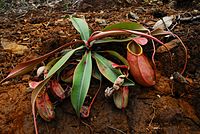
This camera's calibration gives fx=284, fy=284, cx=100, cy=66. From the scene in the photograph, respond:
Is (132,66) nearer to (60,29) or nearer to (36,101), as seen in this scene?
(36,101)

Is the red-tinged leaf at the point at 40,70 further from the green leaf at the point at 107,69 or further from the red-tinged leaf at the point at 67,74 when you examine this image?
the green leaf at the point at 107,69

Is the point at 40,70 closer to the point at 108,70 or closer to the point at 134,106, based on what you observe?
the point at 108,70

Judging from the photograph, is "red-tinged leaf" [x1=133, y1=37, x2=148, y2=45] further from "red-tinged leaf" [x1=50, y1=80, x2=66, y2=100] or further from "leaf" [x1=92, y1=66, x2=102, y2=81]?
"red-tinged leaf" [x1=50, y1=80, x2=66, y2=100]

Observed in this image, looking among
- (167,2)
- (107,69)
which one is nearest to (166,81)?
(107,69)

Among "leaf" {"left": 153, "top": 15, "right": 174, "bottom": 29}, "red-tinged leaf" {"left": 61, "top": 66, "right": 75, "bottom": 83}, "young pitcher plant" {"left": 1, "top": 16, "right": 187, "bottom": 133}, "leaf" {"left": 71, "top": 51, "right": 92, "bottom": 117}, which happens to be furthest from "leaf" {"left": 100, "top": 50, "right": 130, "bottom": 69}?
"leaf" {"left": 153, "top": 15, "right": 174, "bottom": 29}

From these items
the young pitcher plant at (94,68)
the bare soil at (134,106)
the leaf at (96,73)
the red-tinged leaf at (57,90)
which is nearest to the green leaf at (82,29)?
the young pitcher plant at (94,68)
